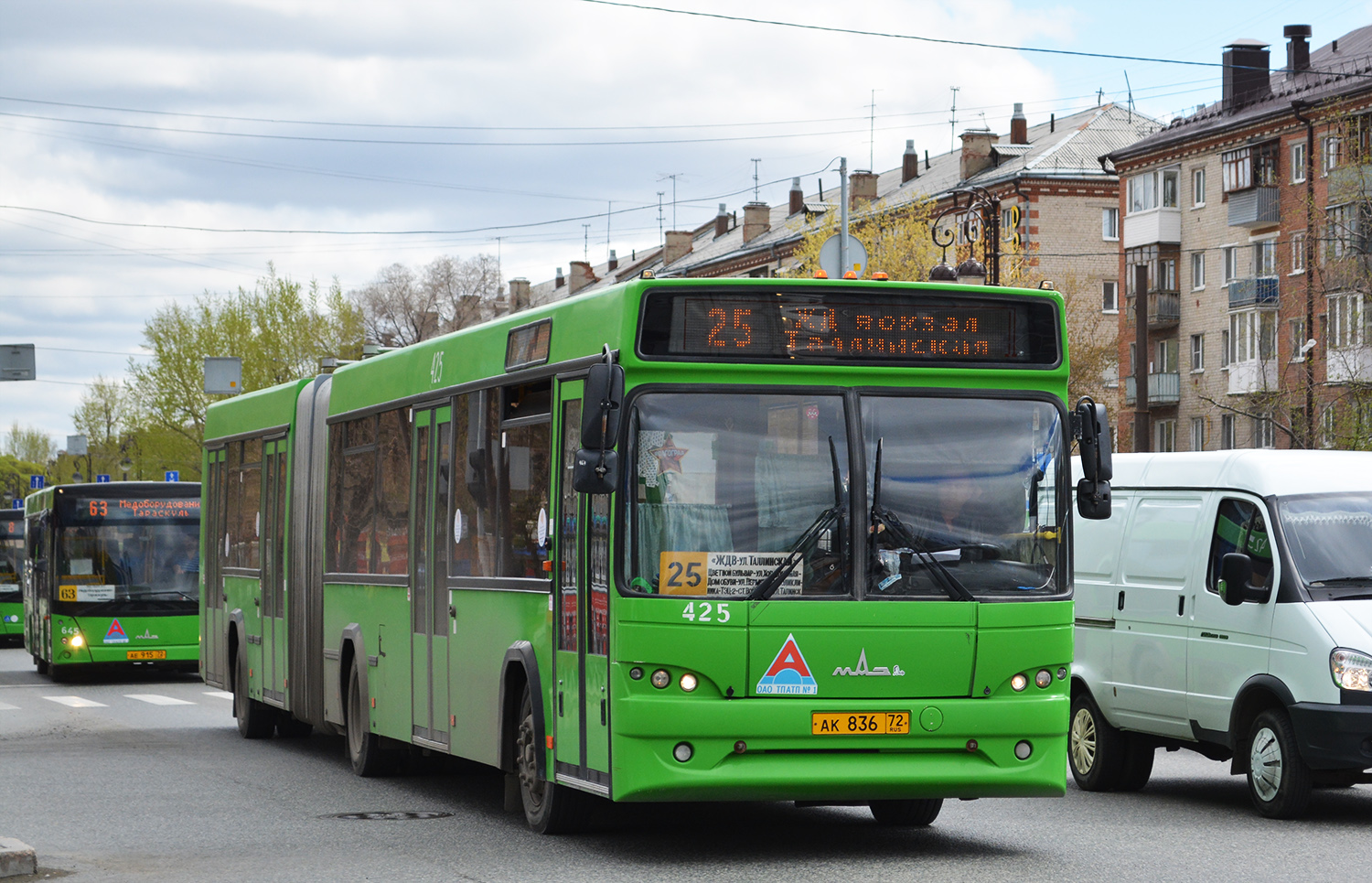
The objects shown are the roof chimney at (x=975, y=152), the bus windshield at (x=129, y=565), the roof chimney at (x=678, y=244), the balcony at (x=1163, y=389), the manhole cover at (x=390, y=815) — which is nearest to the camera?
the manhole cover at (x=390, y=815)

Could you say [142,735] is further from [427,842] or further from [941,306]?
[941,306]

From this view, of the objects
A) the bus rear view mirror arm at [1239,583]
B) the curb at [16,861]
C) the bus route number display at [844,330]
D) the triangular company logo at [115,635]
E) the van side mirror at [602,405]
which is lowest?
the triangular company logo at [115,635]

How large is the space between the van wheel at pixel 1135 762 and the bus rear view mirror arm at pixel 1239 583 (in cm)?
205

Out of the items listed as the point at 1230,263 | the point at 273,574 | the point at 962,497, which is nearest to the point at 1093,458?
the point at 962,497

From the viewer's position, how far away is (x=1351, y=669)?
40.2ft

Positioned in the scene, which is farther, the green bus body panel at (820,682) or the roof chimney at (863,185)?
the roof chimney at (863,185)

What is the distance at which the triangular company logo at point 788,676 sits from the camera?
32.9 ft

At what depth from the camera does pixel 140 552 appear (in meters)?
30.8

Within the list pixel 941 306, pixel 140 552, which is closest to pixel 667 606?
pixel 941 306

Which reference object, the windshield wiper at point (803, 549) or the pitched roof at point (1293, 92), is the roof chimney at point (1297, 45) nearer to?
the pitched roof at point (1293, 92)

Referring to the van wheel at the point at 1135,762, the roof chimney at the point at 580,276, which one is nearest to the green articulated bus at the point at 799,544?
the van wheel at the point at 1135,762

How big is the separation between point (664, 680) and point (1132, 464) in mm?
5964

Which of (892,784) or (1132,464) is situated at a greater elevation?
(1132,464)

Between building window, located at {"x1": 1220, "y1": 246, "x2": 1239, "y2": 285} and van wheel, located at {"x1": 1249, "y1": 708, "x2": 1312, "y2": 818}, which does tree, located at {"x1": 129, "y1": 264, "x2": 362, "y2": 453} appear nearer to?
building window, located at {"x1": 1220, "y1": 246, "x2": 1239, "y2": 285}
